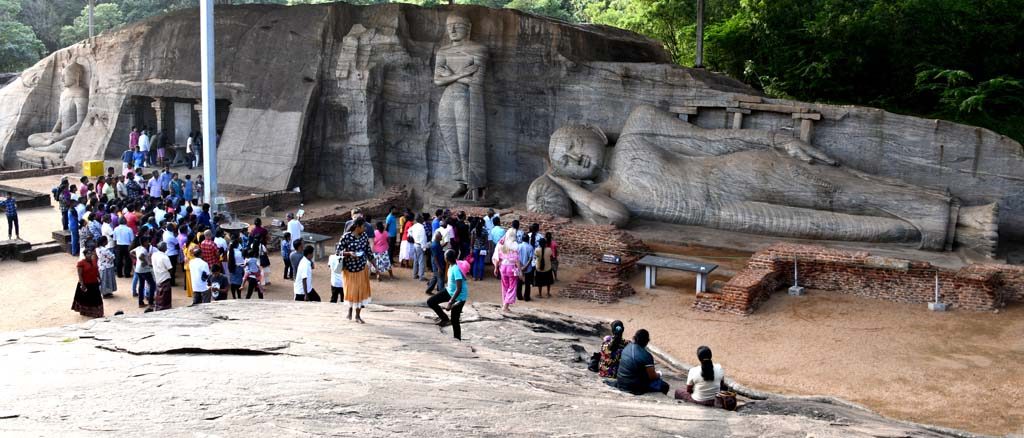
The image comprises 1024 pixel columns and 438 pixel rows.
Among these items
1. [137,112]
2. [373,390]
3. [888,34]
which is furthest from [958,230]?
[137,112]

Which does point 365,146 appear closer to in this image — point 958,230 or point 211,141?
point 211,141

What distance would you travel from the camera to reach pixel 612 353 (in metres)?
8.27

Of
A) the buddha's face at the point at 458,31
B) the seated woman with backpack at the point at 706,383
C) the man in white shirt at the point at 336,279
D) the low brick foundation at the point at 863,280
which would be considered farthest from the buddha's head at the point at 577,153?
the seated woman with backpack at the point at 706,383

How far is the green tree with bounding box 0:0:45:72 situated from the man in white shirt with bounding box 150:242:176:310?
30.3 m

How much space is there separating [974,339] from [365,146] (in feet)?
Result: 41.5

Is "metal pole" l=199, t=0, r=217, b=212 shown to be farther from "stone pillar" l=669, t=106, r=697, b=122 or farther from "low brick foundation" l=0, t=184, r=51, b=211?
"stone pillar" l=669, t=106, r=697, b=122

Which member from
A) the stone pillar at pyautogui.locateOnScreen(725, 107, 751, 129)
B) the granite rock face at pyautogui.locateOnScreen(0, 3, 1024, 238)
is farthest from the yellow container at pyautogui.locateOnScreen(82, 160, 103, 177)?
the stone pillar at pyautogui.locateOnScreen(725, 107, 751, 129)

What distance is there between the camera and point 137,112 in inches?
928

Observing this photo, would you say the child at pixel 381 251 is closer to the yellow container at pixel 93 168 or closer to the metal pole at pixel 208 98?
the metal pole at pixel 208 98

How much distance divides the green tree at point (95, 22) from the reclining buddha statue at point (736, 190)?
30.1 metres

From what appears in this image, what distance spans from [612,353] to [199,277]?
530 centimetres

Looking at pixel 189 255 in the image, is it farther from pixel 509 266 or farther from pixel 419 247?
pixel 509 266

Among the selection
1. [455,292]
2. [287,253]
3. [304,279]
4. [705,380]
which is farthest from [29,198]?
[705,380]

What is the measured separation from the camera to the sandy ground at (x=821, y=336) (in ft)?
31.2
